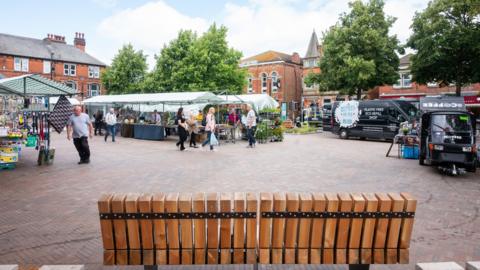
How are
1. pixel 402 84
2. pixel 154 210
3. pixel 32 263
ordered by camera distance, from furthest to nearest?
pixel 402 84 → pixel 32 263 → pixel 154 210

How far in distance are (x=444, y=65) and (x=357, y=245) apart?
2816 cm

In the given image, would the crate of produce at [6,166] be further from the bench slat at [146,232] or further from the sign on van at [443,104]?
the sign on van at [443,104]

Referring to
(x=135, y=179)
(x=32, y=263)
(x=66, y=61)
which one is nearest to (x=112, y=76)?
(x=66, y=61)

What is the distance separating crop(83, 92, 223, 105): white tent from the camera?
822 inches

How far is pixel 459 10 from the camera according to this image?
25.9 metres

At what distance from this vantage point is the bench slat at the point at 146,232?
3.11 metres

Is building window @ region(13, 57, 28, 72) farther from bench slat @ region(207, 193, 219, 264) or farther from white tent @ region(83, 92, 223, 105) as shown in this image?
bench slat @ region(207, 193, 219, 264)

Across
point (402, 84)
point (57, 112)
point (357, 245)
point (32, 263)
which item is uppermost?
point (402, 84)

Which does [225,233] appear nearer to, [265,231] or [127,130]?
[265,231]

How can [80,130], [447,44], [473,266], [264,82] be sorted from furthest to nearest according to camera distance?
[264,82] → [447,44] → [80,130] → [473,266]

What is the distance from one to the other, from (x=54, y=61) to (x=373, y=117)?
1731 inches

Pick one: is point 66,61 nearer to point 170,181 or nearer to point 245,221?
point 170,181

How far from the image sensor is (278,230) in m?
3.17

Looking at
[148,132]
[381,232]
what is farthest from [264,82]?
[381,232]
